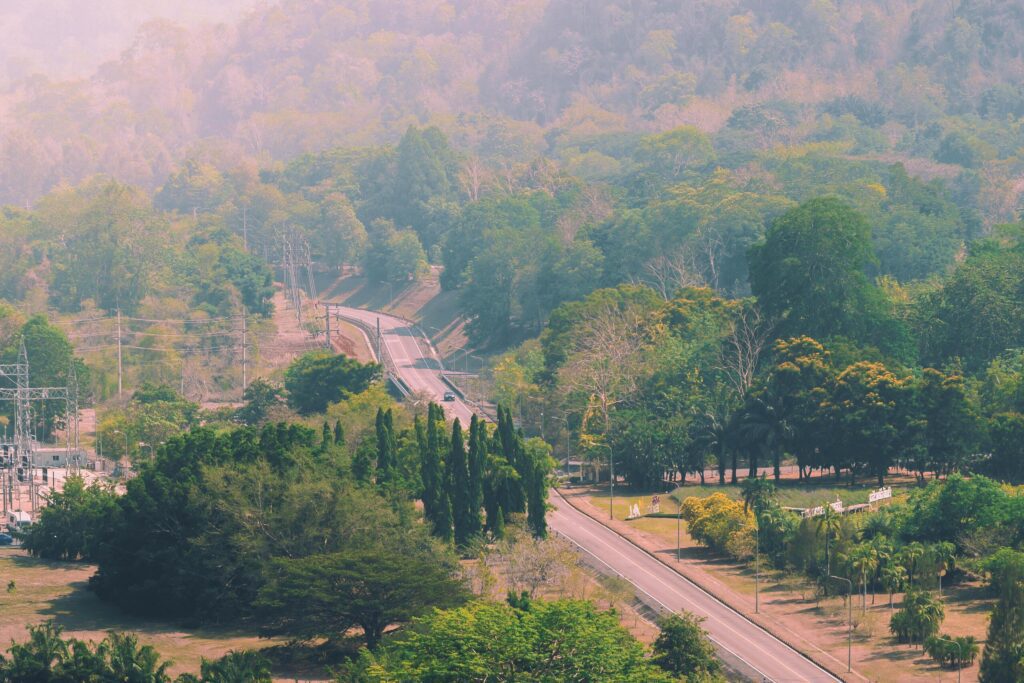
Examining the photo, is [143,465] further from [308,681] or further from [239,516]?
[308,681]

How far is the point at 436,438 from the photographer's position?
14062 cm

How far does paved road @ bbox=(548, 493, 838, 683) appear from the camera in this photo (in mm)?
107062

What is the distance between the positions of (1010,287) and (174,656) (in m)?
98.1

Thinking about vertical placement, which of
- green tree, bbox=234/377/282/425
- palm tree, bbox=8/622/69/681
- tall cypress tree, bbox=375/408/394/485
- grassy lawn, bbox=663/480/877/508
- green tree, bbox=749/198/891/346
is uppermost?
green tree, bbox=749/198/891/346

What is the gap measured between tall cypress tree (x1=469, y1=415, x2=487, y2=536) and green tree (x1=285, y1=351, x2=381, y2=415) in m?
47.8

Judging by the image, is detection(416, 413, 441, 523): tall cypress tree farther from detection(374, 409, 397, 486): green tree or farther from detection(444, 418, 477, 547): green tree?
detection(374, 409, 397, 486): green tree

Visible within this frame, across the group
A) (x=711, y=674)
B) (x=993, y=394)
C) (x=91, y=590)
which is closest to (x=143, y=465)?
(x=91, y=590)

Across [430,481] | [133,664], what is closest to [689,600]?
[430,481]

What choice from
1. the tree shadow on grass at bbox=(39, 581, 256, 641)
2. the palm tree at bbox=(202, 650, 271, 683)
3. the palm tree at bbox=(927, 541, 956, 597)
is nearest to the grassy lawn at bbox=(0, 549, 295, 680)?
the tree shadow on grass at bbox=(39, 581, 256, 641)

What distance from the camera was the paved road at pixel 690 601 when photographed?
107062mm

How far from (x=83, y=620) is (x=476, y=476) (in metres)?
31.4

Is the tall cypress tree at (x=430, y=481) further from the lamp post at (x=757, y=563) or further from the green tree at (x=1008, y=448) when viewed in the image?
the green tree at (x=1008, y=448)

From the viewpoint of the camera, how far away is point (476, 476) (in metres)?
136

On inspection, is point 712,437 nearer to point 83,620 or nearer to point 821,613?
point 821,613
